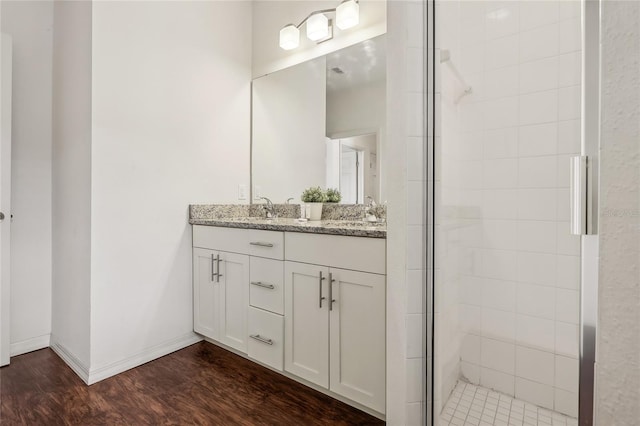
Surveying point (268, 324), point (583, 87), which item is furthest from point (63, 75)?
point (583, 87)

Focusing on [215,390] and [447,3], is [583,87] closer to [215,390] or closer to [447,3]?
[447,3]

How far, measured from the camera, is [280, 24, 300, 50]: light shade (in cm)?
235

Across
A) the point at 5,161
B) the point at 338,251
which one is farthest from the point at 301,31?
the point at 5,161

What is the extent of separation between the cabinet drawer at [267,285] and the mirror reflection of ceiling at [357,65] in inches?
47.7

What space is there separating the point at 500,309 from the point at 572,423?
0.32 m

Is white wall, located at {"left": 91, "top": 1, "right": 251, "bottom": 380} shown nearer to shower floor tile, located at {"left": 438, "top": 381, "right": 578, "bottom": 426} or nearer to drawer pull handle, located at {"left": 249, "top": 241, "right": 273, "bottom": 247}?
drawer pull handle, located at {"left": 249, "top": 241, "right": 273, "bottom": 247}

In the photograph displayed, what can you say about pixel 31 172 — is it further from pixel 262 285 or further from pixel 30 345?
pixel 262 285

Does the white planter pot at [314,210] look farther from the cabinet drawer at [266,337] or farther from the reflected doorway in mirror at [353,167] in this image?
the cabinet drawer at [266,337]

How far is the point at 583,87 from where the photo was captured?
1.92ft

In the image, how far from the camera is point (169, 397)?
164cm

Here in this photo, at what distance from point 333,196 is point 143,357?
1.50 metres

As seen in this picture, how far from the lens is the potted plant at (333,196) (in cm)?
224

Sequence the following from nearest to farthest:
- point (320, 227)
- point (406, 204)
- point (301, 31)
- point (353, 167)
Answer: point (406, 204) → point (320, 227) → point (353, 167) → point (301, 31)

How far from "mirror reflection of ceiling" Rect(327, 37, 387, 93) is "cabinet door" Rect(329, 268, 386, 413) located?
124 centimetres
